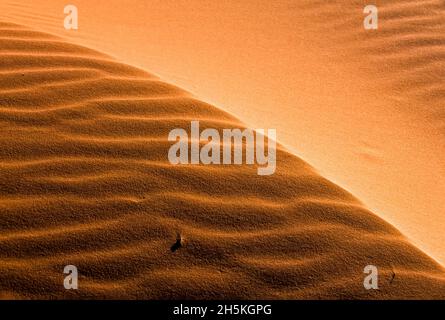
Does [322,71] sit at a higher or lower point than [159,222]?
higher

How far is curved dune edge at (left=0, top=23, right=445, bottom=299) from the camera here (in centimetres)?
231

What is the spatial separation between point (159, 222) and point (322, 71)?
2814mm

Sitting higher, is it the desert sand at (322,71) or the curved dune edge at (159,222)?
the desert sand at (322,71)

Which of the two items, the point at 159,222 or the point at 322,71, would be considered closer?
the point at 159,222

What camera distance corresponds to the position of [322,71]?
4871 mm

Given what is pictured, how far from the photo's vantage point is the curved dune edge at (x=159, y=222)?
2.31 meters

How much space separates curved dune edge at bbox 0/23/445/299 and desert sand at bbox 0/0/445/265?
512 mm

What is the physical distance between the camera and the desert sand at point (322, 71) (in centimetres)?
355

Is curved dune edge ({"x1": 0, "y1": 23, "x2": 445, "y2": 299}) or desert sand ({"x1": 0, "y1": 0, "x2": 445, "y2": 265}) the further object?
desert sand ({"x1": 0, "y1": 0, "x2": 445, "y2": 265})

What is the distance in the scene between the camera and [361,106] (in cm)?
440

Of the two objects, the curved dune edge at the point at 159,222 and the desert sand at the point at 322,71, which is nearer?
the curved dune edge at the point at 159,222

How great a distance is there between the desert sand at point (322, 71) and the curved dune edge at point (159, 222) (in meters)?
0.51
